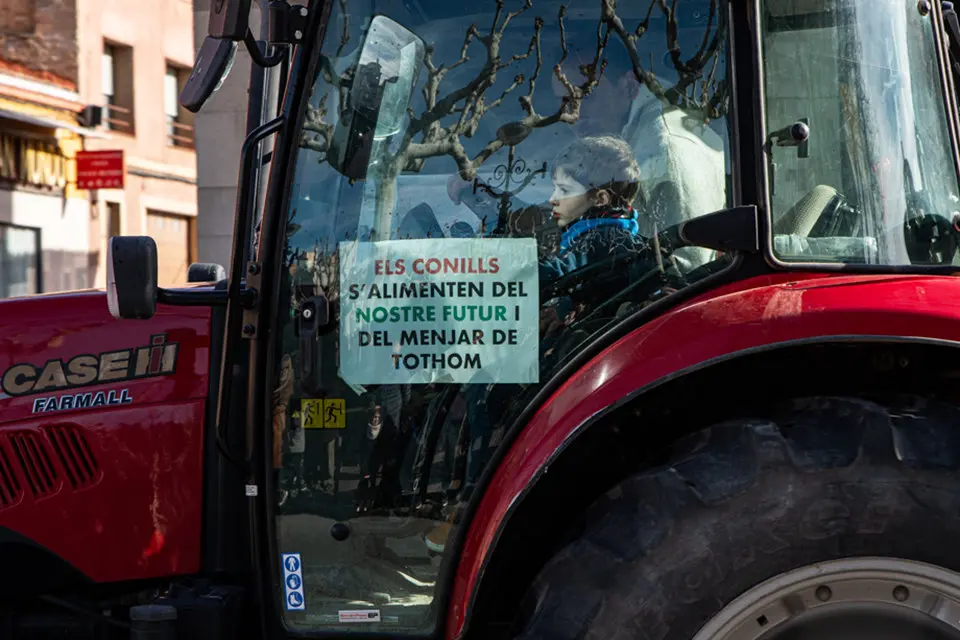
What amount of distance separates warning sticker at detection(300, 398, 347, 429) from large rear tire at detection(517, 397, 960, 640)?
72 centimetres

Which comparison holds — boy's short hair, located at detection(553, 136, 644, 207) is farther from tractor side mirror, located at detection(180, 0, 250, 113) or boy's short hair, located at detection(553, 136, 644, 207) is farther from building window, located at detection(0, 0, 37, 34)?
building window, located at detection(0, 0, 37, 34)

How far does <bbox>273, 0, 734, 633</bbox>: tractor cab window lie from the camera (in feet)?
9.13

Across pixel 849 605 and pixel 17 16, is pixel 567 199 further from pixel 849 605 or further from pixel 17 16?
pixel 17 16

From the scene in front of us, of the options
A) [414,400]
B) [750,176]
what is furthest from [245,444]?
[750,176]

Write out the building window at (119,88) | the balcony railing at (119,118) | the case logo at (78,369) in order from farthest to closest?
1. the building window at (119,88)
2. the balcony railing at (119,118)
3. the case logo at (78,369)

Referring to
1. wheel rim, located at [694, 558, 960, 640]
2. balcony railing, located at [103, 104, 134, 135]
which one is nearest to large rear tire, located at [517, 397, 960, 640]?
wheel rim, located at [694, 558, 960, 640]

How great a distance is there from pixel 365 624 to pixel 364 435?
44 centimetres

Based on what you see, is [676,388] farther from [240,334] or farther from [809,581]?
[240,334]

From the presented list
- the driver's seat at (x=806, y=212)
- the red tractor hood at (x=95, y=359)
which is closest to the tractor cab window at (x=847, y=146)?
the driver's seat at (x=806, y=212)

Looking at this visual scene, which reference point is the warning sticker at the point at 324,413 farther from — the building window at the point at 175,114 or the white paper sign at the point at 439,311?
the building window at the point at 175,114

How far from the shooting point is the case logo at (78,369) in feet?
11.0

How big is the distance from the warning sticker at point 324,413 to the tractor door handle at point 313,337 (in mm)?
33

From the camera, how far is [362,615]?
2949 millimetres

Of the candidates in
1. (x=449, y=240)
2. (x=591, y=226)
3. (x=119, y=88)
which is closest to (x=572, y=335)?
(x=591, y=226)
